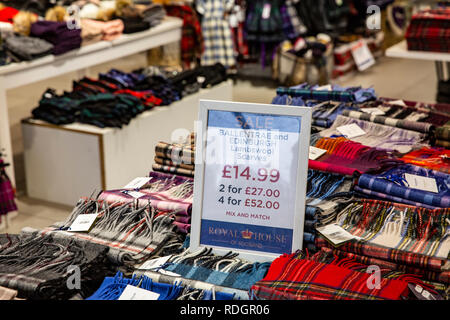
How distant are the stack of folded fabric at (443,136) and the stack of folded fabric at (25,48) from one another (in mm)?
2814

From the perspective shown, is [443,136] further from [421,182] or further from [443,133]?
[421,182]

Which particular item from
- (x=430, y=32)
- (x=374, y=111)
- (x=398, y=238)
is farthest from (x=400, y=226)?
(x=430, y=32)

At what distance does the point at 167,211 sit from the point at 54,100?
2502 mm

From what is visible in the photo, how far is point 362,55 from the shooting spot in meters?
7.29

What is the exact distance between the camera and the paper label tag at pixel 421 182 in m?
2.07

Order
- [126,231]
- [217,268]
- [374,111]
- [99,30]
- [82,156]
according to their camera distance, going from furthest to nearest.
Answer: [99,30] < [82,156] < [374,111] < [126,231] < [217,268]

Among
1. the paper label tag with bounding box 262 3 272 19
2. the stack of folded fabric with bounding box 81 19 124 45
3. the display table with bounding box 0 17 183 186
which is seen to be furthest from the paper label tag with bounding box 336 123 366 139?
the paper label tag with bounding box 262 3 272 19

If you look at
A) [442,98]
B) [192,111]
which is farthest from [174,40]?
[442,98]

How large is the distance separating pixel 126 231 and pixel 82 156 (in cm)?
227

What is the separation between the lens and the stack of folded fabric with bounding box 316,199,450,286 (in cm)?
171

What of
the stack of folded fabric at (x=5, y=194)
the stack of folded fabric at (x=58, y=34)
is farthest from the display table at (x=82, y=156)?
the stack of folded fabric at (x=58, y=34)

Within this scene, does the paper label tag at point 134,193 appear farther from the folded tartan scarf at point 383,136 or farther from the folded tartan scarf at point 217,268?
the folded tartan scarf at point 383,136

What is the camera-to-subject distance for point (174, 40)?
597 cm
